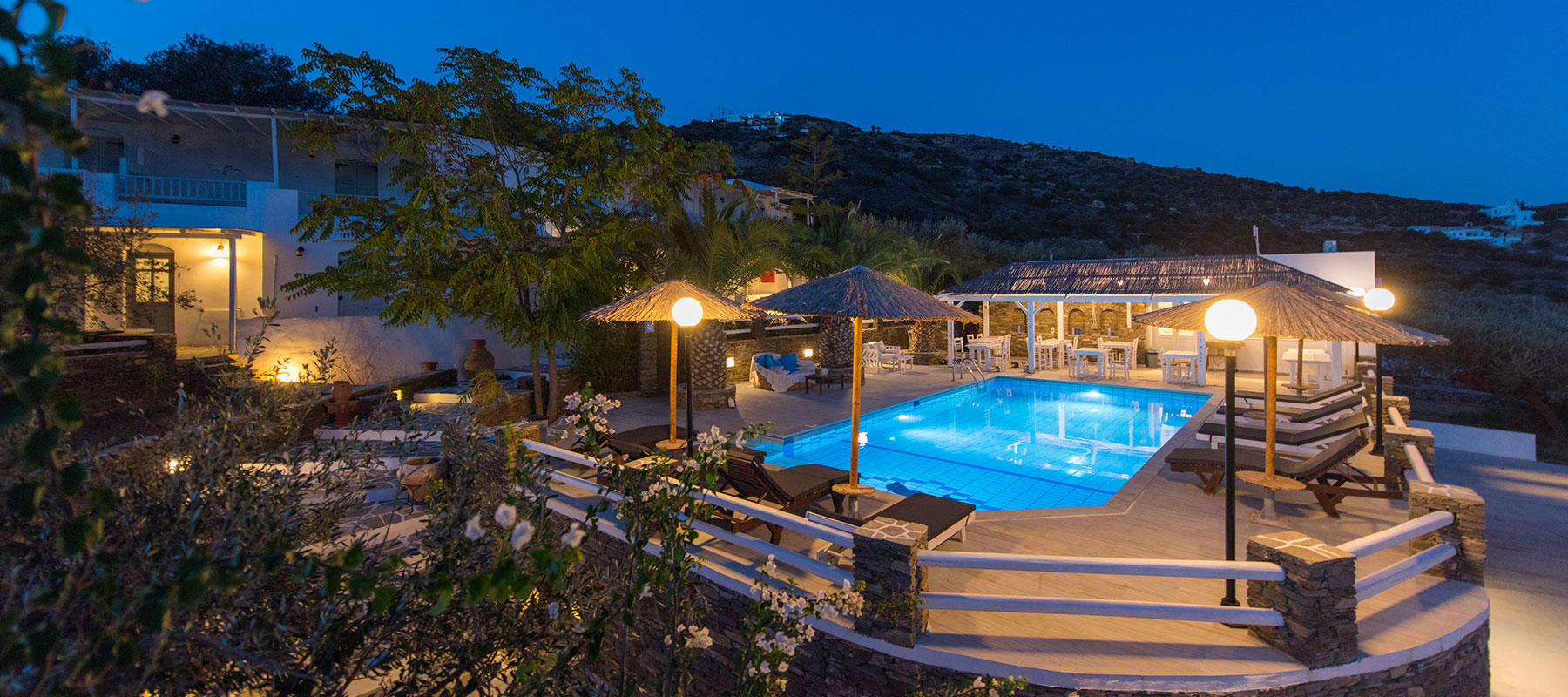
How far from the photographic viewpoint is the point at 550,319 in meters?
10.4

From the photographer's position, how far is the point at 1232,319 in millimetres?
4359

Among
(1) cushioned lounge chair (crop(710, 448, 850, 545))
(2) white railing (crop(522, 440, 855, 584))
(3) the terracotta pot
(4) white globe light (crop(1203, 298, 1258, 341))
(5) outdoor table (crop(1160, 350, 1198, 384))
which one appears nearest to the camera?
(4) white globe light (crop(1203, 298, 1258, 341))

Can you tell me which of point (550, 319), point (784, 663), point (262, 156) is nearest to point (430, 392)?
point (550, 319)

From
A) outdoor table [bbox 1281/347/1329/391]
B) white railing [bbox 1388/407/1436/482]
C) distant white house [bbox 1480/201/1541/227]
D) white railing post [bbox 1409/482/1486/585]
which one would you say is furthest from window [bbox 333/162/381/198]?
distant white house [bbox 1480/201/1541/227]

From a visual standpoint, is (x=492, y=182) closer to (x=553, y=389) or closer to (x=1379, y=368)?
(x=553, y=389)

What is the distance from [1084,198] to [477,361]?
178 feet

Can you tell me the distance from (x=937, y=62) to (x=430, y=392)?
144193 millimetres

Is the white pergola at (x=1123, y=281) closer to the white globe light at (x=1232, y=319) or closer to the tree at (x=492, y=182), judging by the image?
the tree at (x=492, y=182)

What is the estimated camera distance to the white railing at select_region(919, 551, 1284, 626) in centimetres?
→ 404

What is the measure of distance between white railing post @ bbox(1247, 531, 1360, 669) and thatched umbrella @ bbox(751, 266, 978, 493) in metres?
3.54

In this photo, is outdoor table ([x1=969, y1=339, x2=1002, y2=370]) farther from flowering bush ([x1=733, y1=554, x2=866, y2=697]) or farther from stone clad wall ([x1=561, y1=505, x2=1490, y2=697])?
flowering bush ([x1=733, y1=554, x2=866, y2=697])

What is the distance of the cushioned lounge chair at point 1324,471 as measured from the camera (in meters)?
6.37

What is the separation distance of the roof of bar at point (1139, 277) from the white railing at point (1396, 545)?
12662 millimetres

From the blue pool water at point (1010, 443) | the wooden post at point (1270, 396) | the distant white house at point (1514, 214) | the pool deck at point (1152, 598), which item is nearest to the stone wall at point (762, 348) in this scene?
the blue pool water at point (1010, 443)
